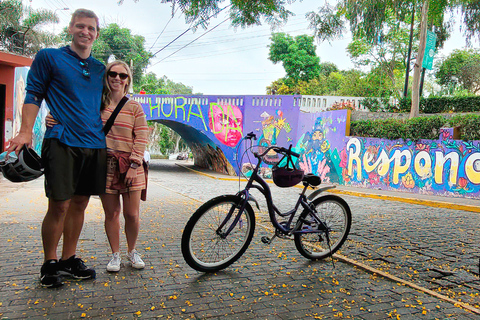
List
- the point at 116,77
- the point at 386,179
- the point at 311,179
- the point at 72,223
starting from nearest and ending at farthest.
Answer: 1. the point at 72,223
2. the point at 116,77
3. the point at 311,179
4. the point at 386,179

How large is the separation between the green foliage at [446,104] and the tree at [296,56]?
2329 centimetres

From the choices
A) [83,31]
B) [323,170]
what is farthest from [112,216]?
[323,170]

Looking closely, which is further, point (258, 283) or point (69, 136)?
point (258, 283)

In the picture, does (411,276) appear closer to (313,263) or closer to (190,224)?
(313,263)

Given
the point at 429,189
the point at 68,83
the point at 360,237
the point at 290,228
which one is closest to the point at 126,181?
the point at 68,83

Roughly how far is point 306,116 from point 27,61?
1260 cm

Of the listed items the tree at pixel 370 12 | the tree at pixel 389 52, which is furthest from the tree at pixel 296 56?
the tree at pixel 370 12

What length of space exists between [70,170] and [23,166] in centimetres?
34

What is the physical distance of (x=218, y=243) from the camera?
12.3ft

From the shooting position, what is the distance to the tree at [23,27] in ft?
94.1

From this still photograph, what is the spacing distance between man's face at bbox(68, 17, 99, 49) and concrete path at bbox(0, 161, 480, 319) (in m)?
2.02

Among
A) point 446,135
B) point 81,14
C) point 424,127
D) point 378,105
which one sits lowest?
point 446,135

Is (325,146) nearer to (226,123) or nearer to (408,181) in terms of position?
(408,181)

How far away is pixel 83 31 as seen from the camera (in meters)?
3.13
